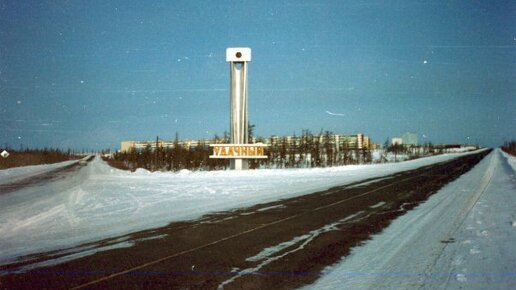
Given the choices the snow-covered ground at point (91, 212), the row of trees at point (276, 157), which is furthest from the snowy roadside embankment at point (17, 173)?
the row of trees at point (276, 157)

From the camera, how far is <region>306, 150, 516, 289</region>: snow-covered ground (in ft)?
19.9

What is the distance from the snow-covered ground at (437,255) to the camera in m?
6.07

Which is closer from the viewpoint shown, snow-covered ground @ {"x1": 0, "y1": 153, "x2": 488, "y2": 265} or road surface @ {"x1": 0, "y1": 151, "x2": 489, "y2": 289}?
road surface @ {"x1": 0, "y1": 151, "x2": 489, "y2": 289}

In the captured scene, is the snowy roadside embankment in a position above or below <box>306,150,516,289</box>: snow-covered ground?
below

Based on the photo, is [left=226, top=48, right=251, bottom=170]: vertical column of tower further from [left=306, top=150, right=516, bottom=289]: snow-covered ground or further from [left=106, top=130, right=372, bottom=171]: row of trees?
[left=106, top=130, right=372, bottom=171]: row of trees

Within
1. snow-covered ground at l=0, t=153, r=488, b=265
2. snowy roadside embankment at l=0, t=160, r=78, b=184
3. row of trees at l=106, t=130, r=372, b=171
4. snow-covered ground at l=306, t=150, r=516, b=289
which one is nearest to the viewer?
snow-covered ground at l=306, t=150, r=516, b=289

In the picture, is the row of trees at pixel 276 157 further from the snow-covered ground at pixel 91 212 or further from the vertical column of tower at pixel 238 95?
the snow-covered ground at pixel 91 212

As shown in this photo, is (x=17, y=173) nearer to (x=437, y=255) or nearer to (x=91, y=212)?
(x=91, y=212)

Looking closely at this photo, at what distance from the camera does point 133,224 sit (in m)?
11.7

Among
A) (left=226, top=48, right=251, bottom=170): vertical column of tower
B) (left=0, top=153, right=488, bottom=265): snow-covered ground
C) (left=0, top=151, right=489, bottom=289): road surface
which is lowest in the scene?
(left=0, top=153, right=488, bottom=265): snow-covered ground

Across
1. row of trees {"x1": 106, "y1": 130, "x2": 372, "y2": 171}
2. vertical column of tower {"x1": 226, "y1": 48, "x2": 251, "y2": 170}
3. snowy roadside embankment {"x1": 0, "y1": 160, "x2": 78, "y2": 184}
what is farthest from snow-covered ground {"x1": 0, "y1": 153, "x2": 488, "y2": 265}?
row of trees {"x1": 106, "y1": 130, "x2": 372, "y2": 171}

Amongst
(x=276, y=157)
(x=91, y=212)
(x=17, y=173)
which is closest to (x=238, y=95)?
(x=17, y=173)

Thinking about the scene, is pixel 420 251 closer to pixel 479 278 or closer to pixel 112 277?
pixel 479 278

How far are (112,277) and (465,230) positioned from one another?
25.3 feet
